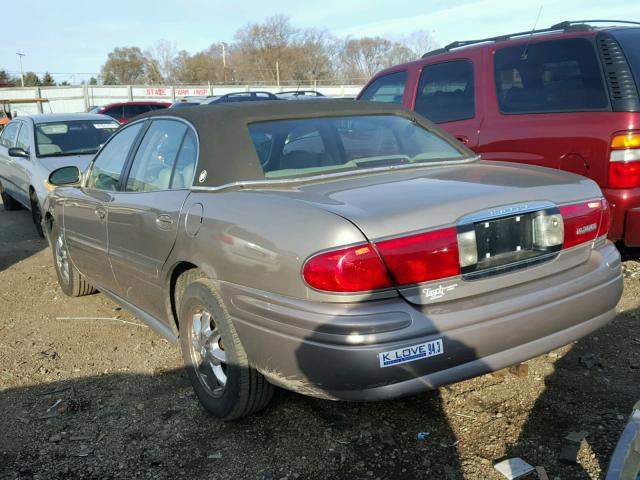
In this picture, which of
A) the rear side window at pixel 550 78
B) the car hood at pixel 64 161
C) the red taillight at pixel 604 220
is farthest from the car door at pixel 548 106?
the car hood at pixel 64 161

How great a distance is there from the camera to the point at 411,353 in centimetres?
229

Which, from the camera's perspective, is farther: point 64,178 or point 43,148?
point 43,148

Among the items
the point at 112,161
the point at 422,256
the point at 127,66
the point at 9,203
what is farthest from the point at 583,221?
the point at 127,66

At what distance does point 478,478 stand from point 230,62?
292ft

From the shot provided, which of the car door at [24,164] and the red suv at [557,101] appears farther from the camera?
the car door at [24,164]

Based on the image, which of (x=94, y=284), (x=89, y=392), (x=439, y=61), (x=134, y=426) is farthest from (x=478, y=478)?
(x=439, y=61)

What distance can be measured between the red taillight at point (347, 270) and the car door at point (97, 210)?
2.10 m

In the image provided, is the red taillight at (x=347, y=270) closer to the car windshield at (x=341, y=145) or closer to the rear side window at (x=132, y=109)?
the car windshield at (x=341, y=145)

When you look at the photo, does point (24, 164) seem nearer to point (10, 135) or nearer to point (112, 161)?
point (10, 135)

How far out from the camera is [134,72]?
→ 8475 cm

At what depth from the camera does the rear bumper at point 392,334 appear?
228 centimetres

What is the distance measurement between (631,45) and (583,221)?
2.28 meters

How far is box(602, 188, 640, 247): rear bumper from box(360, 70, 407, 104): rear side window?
103 inches

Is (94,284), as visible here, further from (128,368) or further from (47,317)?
(128,368)
